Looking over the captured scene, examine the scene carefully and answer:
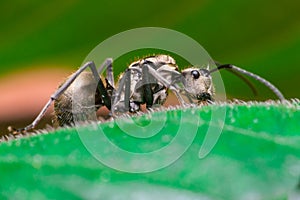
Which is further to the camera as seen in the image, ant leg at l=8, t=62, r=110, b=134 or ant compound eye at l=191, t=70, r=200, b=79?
ant compound eye at l=191, t=70, r=200, b=79

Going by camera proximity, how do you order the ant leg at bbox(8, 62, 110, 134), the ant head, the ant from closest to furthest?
1. the ant leg at bbox(8, 62, 110, 134)
2. the ant
3. the ant head

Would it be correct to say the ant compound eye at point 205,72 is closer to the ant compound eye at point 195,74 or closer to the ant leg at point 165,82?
the ant compound eye at point 195,74

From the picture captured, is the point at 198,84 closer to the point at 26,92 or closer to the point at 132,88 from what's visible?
the point at 132,88

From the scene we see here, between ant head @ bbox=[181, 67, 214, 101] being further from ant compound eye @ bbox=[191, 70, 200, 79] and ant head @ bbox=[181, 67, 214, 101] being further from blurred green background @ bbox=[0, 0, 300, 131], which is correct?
blurred green background @ bbox=[0, 0, 300, 131]

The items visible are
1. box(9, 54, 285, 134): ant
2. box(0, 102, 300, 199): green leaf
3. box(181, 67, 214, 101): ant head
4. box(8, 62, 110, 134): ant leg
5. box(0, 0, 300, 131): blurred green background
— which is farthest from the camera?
box(0, 0, 300, 131): blurred green background

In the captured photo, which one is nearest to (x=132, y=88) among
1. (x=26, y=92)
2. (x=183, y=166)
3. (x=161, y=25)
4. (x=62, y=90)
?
(x=62, y=90)

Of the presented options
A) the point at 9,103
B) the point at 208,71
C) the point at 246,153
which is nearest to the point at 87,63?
the point at 208,71

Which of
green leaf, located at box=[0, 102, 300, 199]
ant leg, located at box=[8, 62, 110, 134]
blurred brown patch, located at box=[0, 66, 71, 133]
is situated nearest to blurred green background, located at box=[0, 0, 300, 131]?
blurred brown patch, located at box=[0, 66, 71, 133]

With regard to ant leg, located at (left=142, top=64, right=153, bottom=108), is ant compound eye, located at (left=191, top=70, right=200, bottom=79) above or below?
above
